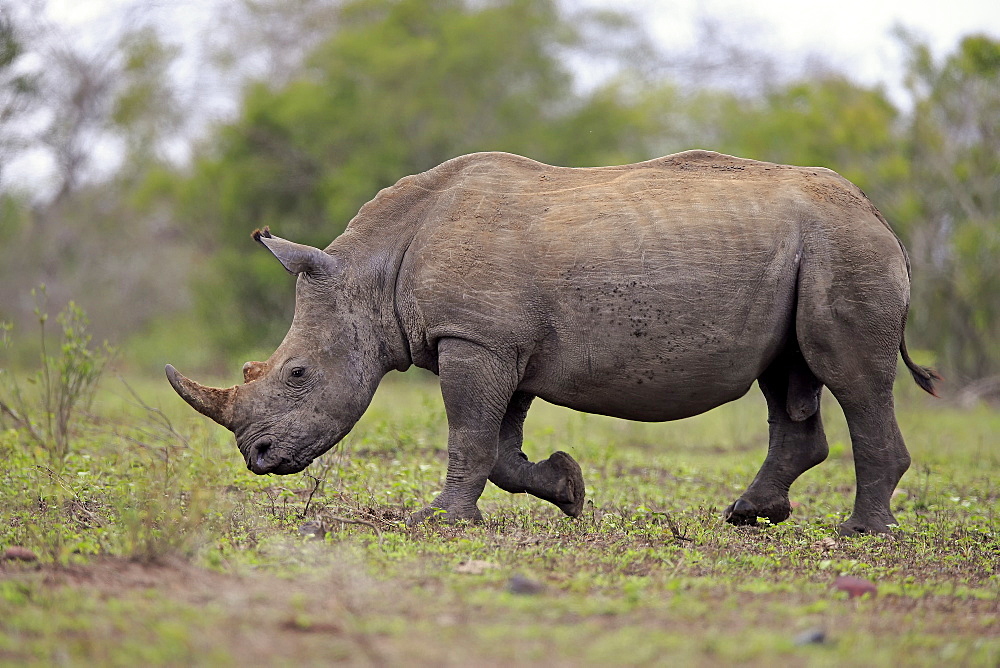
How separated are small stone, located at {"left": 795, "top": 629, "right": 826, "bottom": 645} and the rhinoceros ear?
354cm

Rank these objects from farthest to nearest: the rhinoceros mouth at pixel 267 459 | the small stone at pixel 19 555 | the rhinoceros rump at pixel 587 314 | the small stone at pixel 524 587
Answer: the rhinoceros mouth at pixel 267 459 → the rhinoceros rump at pixel 587 314 → the small stone at pixel 19 555 → the small stone at pixel 524 587

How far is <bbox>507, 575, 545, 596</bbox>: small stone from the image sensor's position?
14.8ft

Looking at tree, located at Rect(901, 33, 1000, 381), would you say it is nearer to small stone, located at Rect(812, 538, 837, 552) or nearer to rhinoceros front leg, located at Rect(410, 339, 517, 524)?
small stone, located at Rect(812, 538, 837, 552)

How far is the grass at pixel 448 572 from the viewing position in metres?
3.85

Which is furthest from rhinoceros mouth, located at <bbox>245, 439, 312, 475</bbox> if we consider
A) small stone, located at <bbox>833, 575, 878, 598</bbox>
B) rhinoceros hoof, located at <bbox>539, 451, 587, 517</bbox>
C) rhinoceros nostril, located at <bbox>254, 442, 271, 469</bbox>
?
small stone, located at <bbox>833, 575, 878, 598</bbox>

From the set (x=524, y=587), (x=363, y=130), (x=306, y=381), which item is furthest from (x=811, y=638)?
(x=363, y=130)

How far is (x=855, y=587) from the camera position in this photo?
4879 millimetres

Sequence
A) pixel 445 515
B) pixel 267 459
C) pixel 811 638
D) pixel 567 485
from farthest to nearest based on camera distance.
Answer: pixel 567 485
pixel 267 459
pixel 445 515
pixel 811 638

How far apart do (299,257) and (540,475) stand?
180cm

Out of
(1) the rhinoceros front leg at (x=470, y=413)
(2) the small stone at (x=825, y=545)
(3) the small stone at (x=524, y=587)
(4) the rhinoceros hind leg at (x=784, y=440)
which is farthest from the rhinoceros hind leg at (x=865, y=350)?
(3) the small stone at (x=524, y=587)

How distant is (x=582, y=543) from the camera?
5723 millimetres

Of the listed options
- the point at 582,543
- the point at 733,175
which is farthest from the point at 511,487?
the point at 733,175

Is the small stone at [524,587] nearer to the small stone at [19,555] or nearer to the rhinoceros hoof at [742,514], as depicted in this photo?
the small stone at [19,555]

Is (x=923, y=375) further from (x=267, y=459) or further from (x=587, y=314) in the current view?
(x=267, y=459)
